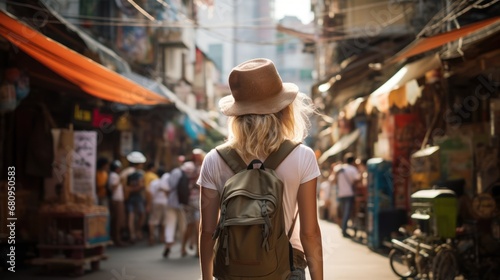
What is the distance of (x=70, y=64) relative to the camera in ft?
32.5

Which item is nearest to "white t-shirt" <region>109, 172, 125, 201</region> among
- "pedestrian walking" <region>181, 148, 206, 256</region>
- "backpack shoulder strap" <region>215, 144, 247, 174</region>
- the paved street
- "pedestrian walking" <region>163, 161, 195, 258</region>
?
the paved street

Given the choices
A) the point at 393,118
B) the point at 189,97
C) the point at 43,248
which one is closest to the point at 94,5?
the point at 393,118

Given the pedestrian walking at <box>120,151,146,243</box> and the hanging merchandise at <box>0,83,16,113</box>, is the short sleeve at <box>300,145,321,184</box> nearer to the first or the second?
the hanging merchandise at <box>0,83,16,113</box>

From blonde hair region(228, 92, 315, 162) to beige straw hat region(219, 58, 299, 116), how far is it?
5 centimetres

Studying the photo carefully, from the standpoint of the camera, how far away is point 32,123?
40.4 feet

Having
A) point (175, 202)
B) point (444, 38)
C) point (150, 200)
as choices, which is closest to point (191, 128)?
point (150, 200)

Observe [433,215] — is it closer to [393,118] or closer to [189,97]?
[393,118]

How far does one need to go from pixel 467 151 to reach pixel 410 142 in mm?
2598

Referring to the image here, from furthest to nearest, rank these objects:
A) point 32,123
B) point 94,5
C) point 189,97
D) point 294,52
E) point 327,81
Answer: point 294,52, point 189,97, point 327,81, point 94,5, point 32,123

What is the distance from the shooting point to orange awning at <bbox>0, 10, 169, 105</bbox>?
26.9ft

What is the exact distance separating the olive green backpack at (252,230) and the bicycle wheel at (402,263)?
6.31m

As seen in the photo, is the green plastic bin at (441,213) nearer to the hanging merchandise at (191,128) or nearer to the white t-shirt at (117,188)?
the white t-shirt at (117,188)

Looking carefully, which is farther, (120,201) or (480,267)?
(120,201)

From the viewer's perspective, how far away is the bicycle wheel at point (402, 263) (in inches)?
352
